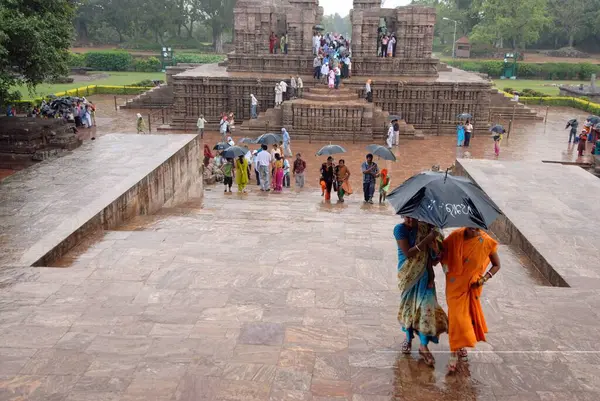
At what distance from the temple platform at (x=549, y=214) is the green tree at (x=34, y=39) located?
9.05m

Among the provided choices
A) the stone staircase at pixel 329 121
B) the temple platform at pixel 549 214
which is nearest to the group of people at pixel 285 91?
the stone staircase at pixel 329 121

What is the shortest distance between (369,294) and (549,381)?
1.79 m

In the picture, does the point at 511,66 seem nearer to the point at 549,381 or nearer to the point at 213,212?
the point at 213,212

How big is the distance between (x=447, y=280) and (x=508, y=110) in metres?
23.9

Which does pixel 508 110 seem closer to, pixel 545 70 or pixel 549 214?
pixel 549 214

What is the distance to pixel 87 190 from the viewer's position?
8758mm

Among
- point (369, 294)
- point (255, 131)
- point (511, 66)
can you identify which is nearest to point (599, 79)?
point (511, 66)

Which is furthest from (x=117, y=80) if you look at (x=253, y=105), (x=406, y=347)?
(x=406, y=347)

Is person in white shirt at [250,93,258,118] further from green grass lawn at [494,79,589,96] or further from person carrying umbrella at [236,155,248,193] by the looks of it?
green grass lawn at [494,79,589,96]

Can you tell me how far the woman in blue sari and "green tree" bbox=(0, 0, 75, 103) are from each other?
955cm

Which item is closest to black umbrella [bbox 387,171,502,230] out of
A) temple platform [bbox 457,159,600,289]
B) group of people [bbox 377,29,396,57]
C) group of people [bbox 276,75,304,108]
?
temple platform [bbox 457,159,600,289]

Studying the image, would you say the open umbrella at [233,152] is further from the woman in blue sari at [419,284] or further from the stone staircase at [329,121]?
the woman in blue sari at [419,284]

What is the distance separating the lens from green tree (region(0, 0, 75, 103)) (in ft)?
38.5

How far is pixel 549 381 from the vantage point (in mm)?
4199
